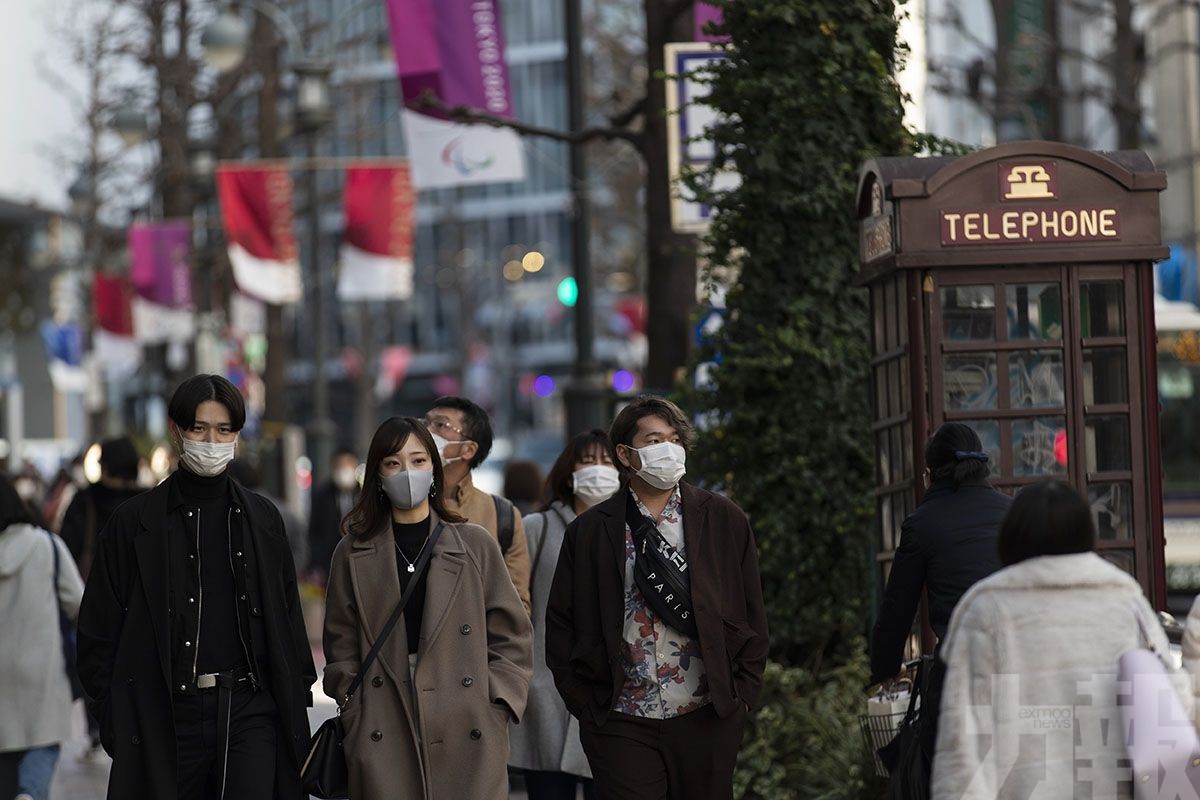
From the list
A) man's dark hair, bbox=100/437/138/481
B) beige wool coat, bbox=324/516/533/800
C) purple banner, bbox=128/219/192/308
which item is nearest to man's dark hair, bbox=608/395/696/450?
beige wool coat, bbox=324/516/533/800

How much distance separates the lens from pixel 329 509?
66.3 ft

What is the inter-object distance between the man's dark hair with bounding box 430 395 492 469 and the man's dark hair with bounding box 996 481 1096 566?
3370 mm

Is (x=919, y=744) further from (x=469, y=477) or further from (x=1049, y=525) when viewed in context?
(x=469, y=477)

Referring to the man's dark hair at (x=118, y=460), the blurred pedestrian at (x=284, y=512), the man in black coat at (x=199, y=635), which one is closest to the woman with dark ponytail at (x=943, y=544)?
the man in black coat at (x=199, y=635)

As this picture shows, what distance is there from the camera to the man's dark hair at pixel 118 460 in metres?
12.0

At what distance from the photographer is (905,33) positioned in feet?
38.5

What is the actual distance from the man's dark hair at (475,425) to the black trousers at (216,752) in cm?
197

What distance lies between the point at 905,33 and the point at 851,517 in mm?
2772

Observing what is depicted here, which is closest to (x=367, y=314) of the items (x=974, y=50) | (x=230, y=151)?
(x=974, y=50)

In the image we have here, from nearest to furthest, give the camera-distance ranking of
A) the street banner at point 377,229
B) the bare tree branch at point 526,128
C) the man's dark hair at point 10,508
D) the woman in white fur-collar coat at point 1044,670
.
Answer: the woman in white fur-collar coat at point 1044,670, the man's dark hair at point 10,508, the bare tree branch at point 526,128, the street banner at point 377,229

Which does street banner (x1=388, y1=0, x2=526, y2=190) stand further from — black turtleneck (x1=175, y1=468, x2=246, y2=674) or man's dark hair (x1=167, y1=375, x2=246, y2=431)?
black turtleneck (x1=175, y1=468, x2=246, y2=674)

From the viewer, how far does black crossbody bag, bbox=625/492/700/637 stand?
6.97m

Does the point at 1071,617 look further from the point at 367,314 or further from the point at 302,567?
the point at 367,314

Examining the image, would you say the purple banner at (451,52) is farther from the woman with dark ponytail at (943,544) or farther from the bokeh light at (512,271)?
the bokeh light at (512,271)
